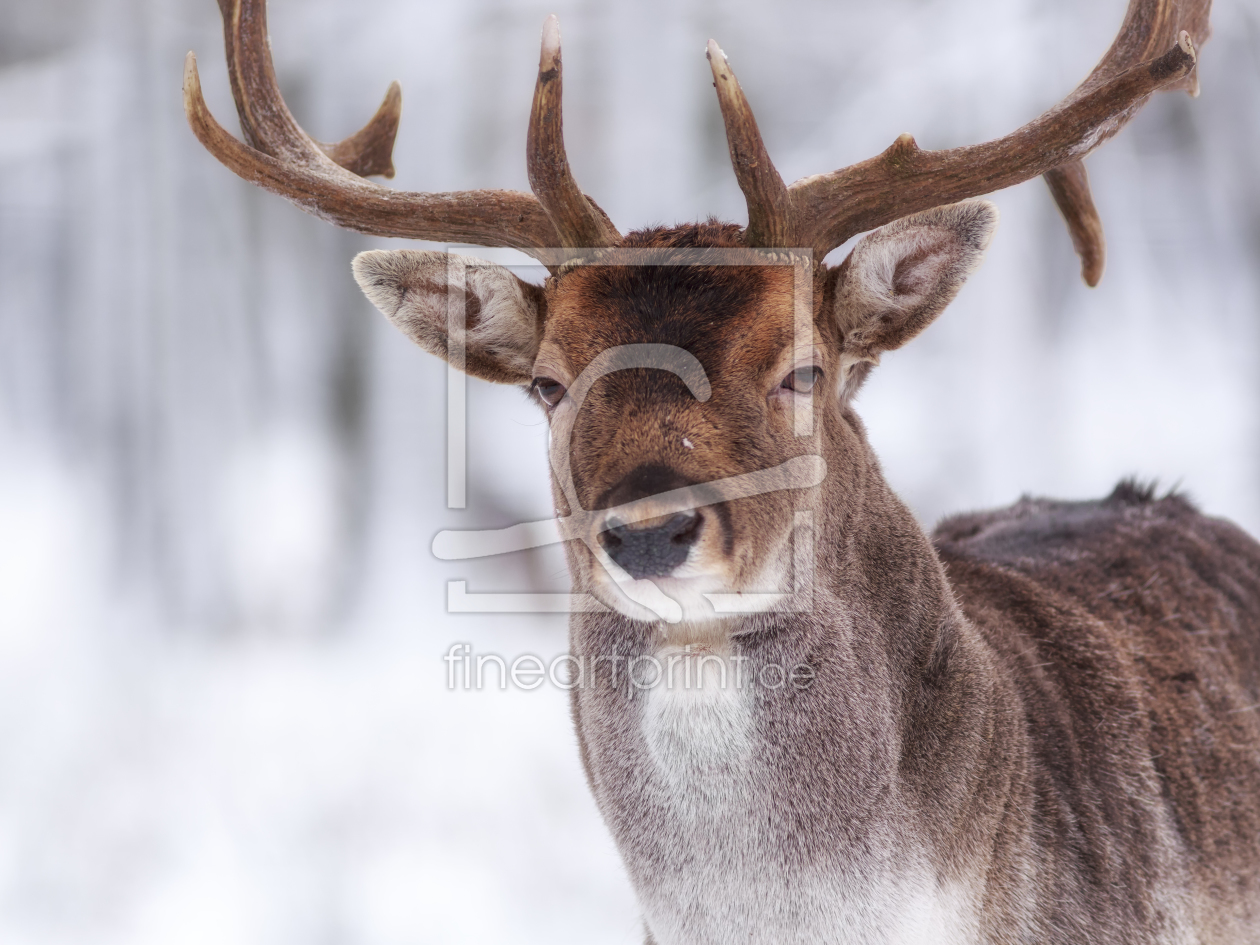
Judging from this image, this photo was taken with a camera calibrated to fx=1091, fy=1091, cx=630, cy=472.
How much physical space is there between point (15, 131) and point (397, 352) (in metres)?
3.02

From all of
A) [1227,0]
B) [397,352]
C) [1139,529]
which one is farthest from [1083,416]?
[397,352]

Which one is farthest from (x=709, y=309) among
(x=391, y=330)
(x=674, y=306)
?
(x=391, y=330)

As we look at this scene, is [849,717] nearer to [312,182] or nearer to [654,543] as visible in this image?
[654,543]

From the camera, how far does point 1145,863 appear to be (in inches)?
105

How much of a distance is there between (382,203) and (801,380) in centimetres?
125

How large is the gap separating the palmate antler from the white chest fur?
1.11 meters

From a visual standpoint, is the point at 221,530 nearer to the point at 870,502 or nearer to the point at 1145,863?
the point at 870,502

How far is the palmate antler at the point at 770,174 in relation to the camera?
2549 mm

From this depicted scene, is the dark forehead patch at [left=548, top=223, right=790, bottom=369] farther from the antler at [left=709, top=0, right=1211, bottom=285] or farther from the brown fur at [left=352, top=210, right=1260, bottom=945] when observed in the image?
the antler at [left=709, top=0, right=1211, bottom=285]

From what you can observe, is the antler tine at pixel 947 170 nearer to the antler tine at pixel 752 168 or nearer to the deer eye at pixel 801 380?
the antler tine at pixel 752 168

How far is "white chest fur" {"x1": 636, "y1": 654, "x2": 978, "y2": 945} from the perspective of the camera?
2.38 meters

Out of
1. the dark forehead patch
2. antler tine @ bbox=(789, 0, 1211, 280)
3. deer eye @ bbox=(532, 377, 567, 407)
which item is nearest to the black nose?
the dark forehead patch

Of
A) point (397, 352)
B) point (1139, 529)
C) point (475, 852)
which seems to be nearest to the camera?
point (1139, 529)

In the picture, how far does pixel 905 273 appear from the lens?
272 cm
